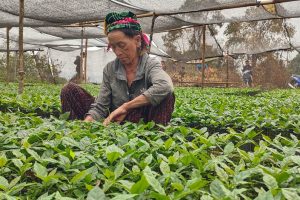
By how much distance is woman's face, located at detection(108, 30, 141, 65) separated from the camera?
2764mm

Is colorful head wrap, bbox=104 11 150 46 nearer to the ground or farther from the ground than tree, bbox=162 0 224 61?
nearer to the ground

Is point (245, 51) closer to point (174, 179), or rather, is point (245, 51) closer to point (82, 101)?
point (82, 101)

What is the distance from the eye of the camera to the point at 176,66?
70.9 feet

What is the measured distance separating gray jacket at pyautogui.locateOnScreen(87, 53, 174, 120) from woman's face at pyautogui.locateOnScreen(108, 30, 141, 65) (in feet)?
0.36

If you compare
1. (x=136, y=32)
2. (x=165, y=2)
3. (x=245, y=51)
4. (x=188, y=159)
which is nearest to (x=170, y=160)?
(x=188, y=159)

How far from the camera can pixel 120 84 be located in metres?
3.00

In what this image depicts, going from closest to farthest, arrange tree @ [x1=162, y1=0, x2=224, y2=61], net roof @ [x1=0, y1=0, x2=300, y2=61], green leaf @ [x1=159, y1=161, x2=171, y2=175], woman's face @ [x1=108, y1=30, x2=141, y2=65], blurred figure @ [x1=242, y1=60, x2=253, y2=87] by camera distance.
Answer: green leaf @ [x1=159, y1=161, x2=171, y2=175] → woman's face @ [x1=108, y1=30, x2=141, y2=65] → net roof @ [x1=0, y1=0, x2=300, y2=61] → tree @ [x1=162, y1=0, x2=224, y2=61] → blurred figure @ [x1=242, y1=60, x2=253, y2=87]

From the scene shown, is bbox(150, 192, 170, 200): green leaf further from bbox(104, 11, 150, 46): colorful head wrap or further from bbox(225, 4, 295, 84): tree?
bbox(225, 4, 295, 84): tree

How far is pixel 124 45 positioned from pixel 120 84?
0.36 m

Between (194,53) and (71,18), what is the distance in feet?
25.4

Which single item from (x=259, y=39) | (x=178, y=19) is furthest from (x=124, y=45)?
(x=259, y=39)

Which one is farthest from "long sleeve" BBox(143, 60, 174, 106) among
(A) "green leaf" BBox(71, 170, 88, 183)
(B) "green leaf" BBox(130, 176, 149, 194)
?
(B) "green leaf" BBox(130, 176, 149, 194)

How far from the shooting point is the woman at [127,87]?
268 centimetres

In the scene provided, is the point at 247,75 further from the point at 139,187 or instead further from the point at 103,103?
the point at 139,187
